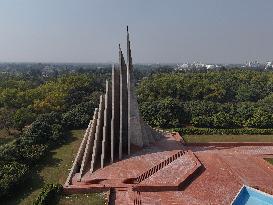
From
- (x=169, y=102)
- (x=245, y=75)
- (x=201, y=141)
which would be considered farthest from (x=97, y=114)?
(x=245, y=75)

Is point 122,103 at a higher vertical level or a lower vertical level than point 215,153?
higher

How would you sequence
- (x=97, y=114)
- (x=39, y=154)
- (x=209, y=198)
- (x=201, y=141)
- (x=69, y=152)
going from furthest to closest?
(x=201, y=141), (x=69, y=152), (x=39, y=154), (x=97, y=114), (x=209, y=198)

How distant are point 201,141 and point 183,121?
6.23 metres

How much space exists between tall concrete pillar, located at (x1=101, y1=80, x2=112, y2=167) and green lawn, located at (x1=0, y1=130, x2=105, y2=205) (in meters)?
2.56

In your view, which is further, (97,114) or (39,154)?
(39,154)

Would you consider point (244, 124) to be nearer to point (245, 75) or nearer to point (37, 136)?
point (37, 136)

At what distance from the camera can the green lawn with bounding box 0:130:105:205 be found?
59.9 feet

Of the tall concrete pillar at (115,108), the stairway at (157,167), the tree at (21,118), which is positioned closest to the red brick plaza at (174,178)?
the stairway at (157,167)

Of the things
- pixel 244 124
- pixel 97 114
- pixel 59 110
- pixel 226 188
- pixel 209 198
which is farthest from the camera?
pixel 59 110

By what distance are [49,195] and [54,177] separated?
375 centimetres

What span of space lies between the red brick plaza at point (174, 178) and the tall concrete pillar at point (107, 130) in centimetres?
87

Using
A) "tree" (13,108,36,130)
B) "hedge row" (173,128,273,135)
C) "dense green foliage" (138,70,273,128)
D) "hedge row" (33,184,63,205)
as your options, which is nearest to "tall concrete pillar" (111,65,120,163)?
"hedge row" (33,184,63,205)

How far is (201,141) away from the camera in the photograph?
29.8 m

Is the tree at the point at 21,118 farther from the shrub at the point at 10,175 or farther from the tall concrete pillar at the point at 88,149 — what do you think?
the tall concrete pillar at the point at 88,149
